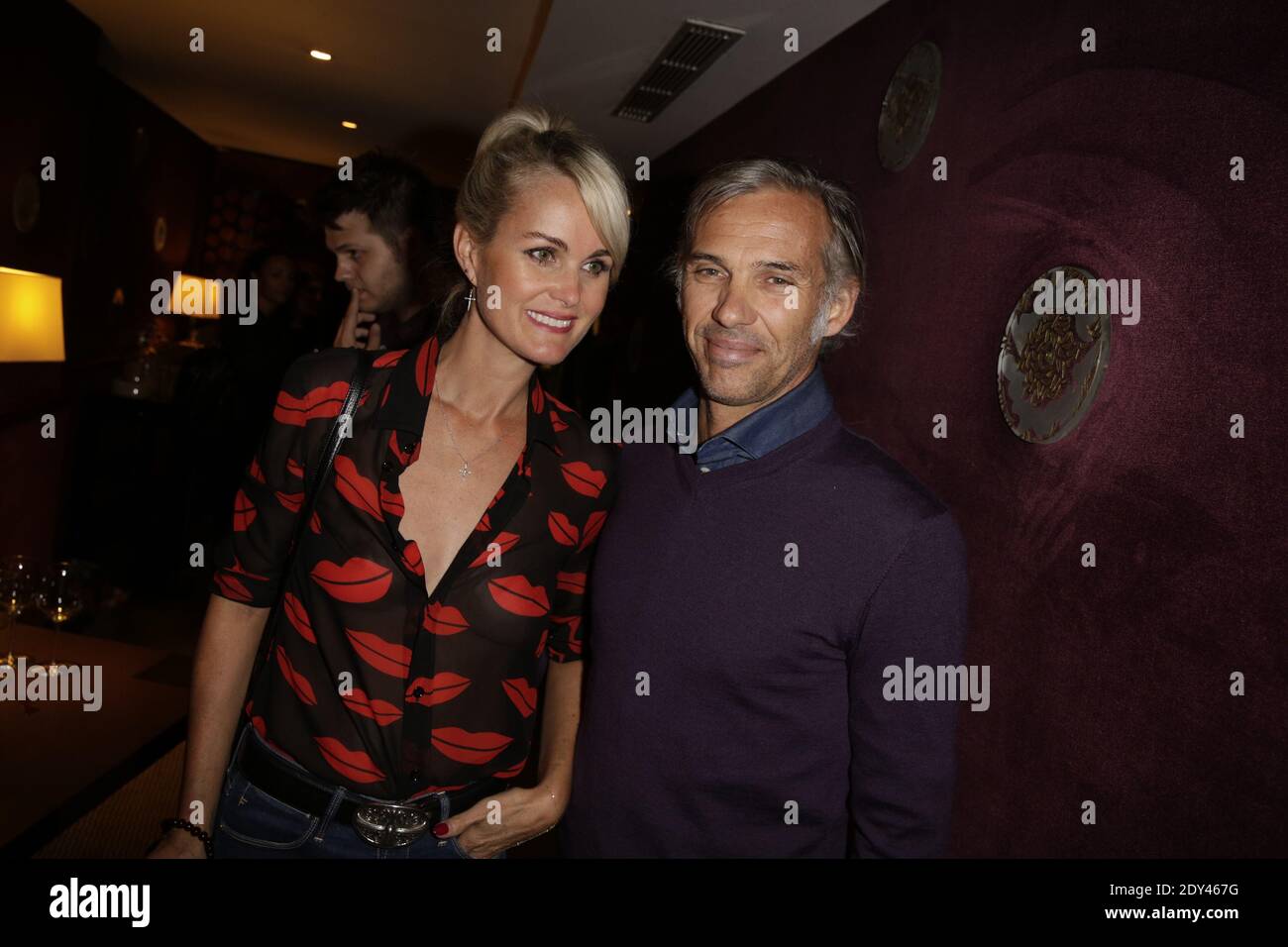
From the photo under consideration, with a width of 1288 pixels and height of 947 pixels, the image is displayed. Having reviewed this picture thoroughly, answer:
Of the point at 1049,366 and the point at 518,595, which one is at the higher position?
the point at 1049,366

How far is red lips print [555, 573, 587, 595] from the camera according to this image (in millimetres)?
1546

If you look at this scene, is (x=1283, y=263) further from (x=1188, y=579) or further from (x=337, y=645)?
(x=337, y=645)

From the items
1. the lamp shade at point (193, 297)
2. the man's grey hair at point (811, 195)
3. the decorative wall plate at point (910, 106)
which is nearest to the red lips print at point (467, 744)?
the man's grey hair at point (811, 195)

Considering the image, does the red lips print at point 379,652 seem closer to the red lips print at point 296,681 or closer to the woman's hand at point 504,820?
the red lips print at point 296,681

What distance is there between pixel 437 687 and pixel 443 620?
0.38 feet

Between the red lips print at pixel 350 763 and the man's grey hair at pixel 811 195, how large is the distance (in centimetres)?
107

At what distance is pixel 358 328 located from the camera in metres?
2.86

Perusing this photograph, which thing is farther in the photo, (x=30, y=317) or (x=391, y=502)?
(x=30, y=317)

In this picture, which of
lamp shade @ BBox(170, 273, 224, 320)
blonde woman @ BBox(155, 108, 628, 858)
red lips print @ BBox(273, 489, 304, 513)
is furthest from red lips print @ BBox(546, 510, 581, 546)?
lamp shade @ BBox(170, 273, 224, 320)

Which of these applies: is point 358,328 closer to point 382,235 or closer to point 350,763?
point 382,235

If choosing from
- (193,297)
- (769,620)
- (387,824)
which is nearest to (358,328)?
(387,824)

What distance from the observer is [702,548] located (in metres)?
1.38

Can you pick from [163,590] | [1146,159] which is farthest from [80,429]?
[1146,159]

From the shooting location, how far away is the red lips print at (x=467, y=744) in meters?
1.33
